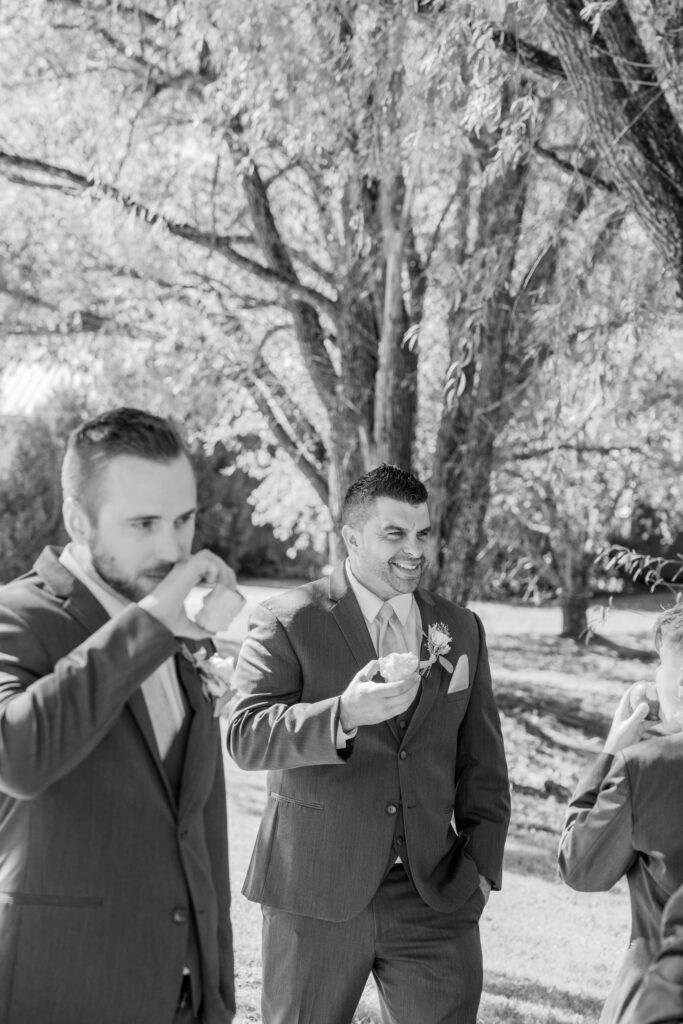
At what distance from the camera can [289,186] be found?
449 inches

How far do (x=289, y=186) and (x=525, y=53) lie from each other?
6.44 meters

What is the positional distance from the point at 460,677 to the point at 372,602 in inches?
13.5

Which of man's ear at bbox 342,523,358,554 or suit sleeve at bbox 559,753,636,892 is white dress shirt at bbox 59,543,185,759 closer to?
suit sleeve at bbox 559,753,636,892

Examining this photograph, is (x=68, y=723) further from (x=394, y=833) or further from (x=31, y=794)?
(x=394, y=833)

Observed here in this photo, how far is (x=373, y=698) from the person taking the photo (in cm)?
280

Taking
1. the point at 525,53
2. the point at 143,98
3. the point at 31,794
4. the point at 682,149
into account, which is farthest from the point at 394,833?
the point at 143,98

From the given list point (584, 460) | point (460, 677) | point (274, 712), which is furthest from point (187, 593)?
point (584, 460)

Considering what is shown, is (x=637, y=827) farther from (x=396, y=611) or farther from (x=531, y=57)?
(x=531, y=57)

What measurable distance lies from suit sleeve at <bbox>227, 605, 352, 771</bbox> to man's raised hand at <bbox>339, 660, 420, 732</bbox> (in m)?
0.06

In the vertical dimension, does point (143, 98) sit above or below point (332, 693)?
above

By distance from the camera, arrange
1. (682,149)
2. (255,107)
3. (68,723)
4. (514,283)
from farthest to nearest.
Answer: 1. (514,283)
2. (255,107)
3. (682,149)
4. (68,723)

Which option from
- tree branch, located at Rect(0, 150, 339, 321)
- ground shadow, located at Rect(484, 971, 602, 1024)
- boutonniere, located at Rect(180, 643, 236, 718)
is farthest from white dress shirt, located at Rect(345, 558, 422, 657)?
tree branch, located at Rect(0, 150, 339, 321)

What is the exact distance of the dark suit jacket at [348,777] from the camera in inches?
124

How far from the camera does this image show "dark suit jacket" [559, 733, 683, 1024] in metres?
2.69
